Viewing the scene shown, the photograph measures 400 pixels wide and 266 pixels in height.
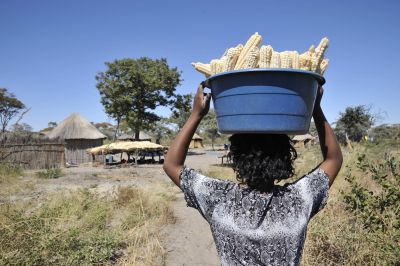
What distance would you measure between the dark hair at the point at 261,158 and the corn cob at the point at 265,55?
302 millimetres

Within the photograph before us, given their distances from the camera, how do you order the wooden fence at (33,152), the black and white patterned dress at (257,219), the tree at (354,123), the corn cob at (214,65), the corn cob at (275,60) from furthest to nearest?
the tree at (354,123)
the wooden fence at (33,152)
the corn cob at (214,65)
the corn cob at (275,60)
the black and white patterned dress at (257,219)

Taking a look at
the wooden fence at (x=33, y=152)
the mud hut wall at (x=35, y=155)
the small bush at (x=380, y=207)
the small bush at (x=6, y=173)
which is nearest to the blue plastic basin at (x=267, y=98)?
the small bush at (x=380, y=207)

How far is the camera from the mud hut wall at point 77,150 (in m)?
24.8

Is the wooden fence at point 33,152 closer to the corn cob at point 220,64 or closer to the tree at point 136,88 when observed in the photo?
the tree at point 136,88

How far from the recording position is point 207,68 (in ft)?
5.23

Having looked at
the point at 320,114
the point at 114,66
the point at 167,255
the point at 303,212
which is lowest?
the point at 167,255

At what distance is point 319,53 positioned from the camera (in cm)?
152

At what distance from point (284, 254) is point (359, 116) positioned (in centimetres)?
2626

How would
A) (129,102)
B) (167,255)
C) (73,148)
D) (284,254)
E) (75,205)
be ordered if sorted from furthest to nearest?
(129,102), (73,148), (75,205), (167,255), (284,254)

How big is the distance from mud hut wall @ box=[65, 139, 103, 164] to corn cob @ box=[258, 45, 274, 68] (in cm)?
2505

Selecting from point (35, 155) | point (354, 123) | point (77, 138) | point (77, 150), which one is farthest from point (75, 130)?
point (354, 123)

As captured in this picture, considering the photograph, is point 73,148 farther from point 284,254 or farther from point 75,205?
point 284,254

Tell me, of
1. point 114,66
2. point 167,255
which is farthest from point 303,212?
point 114,66

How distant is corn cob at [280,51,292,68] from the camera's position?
4.59 feet
